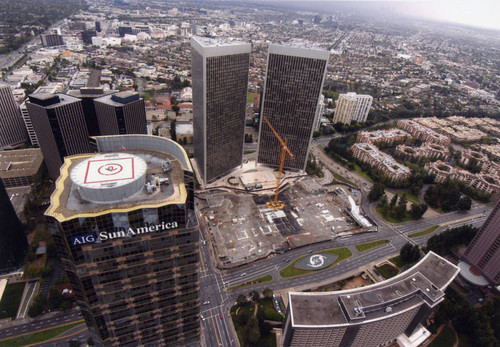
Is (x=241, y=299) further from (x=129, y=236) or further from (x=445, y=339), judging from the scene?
(x=445, y=339)

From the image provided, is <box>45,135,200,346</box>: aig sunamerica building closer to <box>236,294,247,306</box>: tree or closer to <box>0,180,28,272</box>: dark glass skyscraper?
<box>236,294,247,306</box>: tree

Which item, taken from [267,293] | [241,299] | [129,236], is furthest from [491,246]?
[129,236]

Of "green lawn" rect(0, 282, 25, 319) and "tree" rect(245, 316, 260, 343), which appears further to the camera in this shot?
"green lawn" rect(0, 282, 25, 319)

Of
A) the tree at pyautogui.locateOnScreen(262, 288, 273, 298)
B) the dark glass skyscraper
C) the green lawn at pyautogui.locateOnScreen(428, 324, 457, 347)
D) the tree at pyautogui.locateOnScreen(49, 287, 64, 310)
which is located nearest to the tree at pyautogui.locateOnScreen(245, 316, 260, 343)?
the tree at pyautogui.locateOnScreen(262, 288, 273, 298)

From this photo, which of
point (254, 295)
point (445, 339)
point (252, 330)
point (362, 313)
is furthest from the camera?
point (254, 295)

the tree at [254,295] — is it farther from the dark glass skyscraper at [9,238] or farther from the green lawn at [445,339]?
the dark glass skyscraper at [9,238]

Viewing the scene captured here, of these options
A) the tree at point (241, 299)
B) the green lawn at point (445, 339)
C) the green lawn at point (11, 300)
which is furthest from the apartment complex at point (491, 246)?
the green lawn at point (11, 300)

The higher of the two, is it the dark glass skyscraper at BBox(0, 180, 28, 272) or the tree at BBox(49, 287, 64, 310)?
the dark glass skyscraper at BBox(0, 180, 28, 272)
